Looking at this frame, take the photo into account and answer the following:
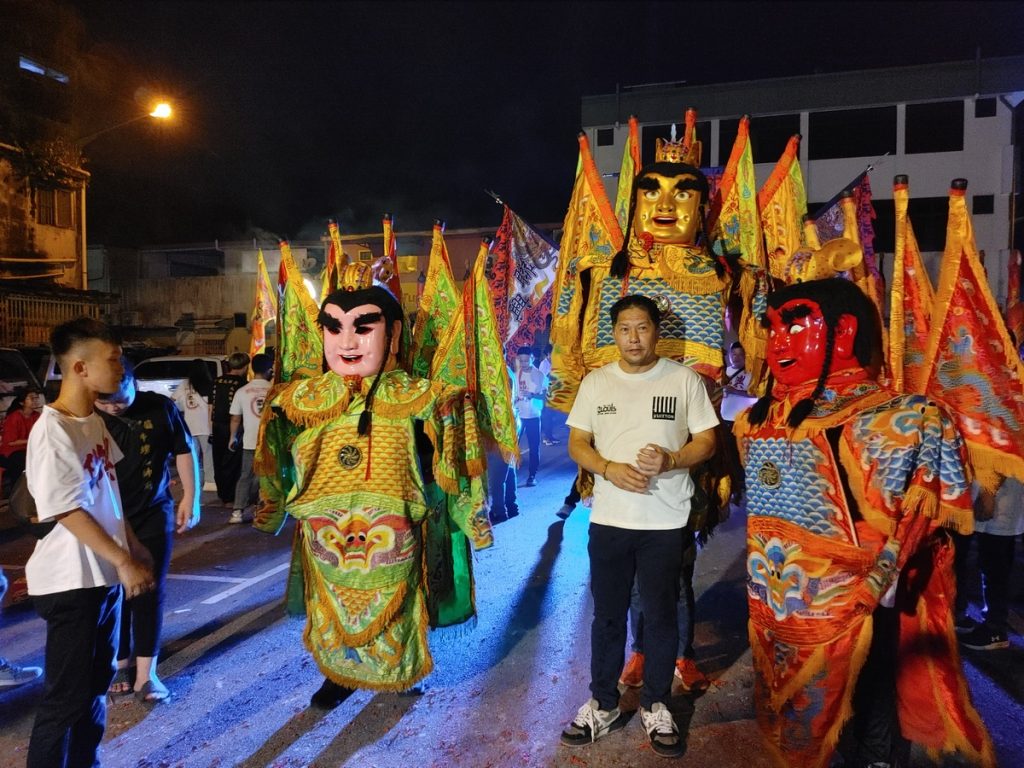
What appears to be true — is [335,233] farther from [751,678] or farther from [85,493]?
[751,678]

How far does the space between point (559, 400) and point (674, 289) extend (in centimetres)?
86

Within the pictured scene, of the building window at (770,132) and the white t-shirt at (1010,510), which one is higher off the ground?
the building window at (770,132)

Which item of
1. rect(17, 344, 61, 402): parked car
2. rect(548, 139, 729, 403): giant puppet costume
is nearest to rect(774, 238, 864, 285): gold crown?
rect(548, 139, 729, 403): giant puppet costume

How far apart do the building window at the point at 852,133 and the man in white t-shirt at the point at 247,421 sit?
2122 centimetres

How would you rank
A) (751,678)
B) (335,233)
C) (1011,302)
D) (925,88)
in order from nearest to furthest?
(751,678) → (335,233) → (1011,302) → (925,88)

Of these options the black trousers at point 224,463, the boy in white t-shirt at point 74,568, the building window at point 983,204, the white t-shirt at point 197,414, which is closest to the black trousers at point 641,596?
the boy in white t-shirt at point 74,568

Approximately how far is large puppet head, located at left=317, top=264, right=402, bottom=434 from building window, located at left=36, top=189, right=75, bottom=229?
777 inches

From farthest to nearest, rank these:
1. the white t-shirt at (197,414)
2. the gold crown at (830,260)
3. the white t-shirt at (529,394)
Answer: the white t-shirt at (529,394), the white t-shirt at (197,414), the gold crown at (830,260)

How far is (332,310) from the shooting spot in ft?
10.6

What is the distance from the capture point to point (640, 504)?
2.83m

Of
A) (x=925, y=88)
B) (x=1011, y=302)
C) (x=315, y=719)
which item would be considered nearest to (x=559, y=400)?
(x=315, y=719)

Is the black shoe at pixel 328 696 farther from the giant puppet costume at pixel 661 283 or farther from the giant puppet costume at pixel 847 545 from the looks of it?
the giant puppet costume at pixel 847 545

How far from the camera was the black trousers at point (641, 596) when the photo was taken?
285 centimetres

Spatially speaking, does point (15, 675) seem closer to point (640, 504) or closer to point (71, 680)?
point (71, 680)
